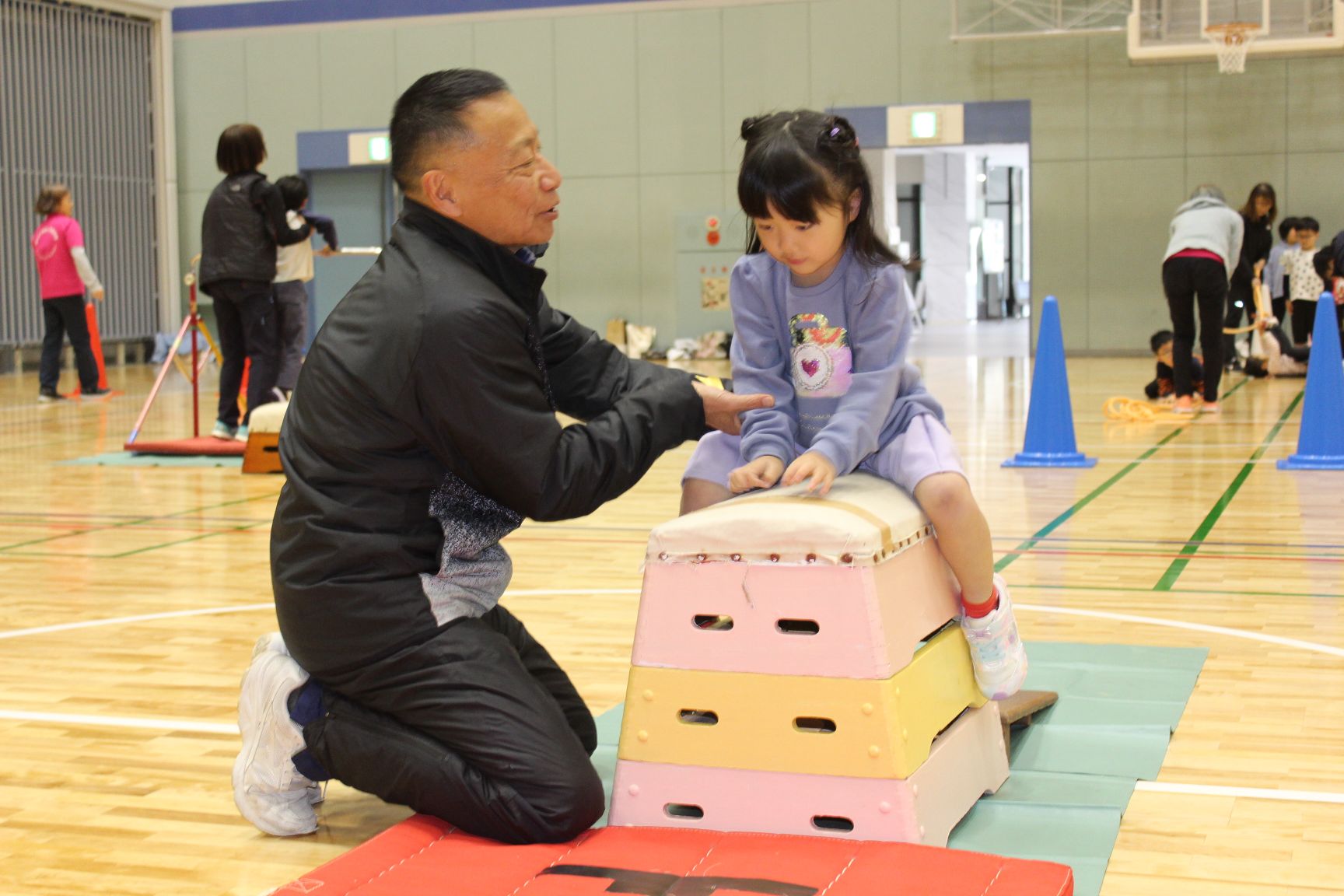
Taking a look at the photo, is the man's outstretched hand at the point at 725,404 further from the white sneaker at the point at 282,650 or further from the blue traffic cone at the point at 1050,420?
the blue traffic cone at the point at 1050,420

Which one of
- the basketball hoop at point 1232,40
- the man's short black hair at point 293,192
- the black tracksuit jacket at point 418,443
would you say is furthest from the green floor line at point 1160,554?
the basketball hoop at point 1232,40

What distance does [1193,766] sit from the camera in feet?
8.54

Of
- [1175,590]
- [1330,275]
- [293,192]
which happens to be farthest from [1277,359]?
[1175,590]

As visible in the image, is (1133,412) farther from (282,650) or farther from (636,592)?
(282,650)

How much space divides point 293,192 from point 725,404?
602 centimetres

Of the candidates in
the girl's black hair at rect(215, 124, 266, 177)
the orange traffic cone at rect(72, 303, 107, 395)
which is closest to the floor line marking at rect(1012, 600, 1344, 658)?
the girl's black hair at rect(215, 124, 266, 177)

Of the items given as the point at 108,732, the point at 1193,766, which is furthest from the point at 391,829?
the point at 1193,766

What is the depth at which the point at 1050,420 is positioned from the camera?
693cm

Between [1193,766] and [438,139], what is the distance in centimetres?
166

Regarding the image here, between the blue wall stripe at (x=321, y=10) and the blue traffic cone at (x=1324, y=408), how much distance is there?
10.4 m

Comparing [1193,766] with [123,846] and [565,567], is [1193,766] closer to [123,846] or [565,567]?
[123,846]

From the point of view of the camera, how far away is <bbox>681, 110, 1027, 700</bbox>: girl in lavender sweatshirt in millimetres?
2471

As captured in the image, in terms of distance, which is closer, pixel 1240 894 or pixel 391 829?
pixel 1240 894

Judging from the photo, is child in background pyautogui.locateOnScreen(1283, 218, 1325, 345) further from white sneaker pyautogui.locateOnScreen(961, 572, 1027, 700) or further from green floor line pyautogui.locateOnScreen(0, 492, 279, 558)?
white sneaker pyautogui.locateOnScreen(961, 572, 1027, 700)
